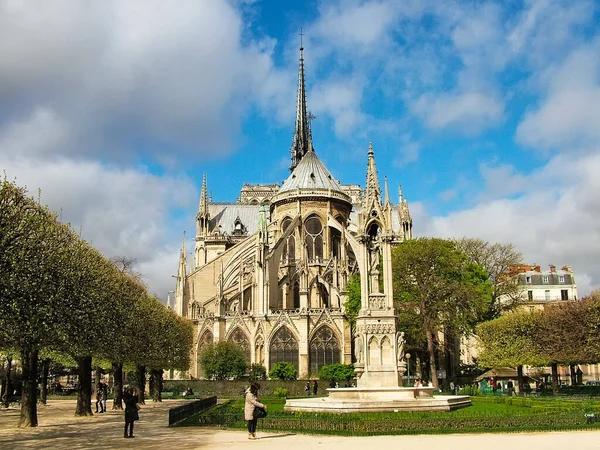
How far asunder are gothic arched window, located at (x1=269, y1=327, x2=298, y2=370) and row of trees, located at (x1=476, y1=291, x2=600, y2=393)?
19111 millimetres

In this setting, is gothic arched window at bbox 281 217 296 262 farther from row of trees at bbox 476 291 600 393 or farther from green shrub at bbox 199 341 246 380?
row of trees at bbox 476 291 600 393

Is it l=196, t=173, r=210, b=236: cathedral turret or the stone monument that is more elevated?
l=196, t=173, r=210, b=236: cathedral turret

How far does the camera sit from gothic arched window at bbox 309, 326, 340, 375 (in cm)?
6153

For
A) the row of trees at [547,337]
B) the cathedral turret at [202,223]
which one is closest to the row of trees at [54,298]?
the row of trees at [547,337]

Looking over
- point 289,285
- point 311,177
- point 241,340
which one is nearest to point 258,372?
point 241,340

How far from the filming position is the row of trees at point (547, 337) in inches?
1612

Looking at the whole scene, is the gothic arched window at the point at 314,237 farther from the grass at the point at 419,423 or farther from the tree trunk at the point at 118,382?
the grass at the point at 419,423

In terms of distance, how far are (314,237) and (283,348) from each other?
1687cm

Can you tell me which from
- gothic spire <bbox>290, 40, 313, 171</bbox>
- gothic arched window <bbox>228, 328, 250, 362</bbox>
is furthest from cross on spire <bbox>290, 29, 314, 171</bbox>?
gothic arched window <bbox>228, 328, 250, 362</bbox>

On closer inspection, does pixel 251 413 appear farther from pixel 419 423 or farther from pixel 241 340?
pixel 241 340

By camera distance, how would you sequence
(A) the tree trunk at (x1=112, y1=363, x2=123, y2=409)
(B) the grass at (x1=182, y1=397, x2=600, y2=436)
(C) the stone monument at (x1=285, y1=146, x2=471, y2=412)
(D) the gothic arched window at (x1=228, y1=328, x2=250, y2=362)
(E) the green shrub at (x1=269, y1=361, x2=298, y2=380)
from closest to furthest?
(B) the grass at (x1=182, y1=397, x2=600, y2=436)
(C) the stone monument at (x1=285, y1=146, x2=471, y2=412)
(A) the tree trunk at (x1=112, y1=363, x2=123, y2=409)
(E) the green shrub at (x1=269, y1=361, x2=298, y2=380)
(D) the gothic arched window at (x1=228, y1=328, x2=250, y2=362)

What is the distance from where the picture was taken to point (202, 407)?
28562 millimetres

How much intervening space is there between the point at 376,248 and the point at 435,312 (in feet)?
60.0

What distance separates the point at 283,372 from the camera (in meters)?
59.1
